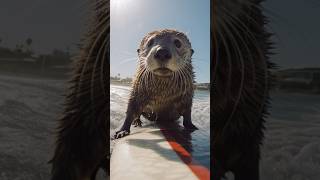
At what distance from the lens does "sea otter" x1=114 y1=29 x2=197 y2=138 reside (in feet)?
14.3

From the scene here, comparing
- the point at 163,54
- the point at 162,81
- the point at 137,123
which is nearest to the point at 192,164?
the point at 137,123

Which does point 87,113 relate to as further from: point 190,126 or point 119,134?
point 190,126

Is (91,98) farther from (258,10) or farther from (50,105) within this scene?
(258,10)

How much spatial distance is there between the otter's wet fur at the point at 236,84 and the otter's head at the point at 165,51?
0.27m

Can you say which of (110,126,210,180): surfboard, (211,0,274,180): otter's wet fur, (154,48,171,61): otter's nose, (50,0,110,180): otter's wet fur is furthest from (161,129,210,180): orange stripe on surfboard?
(154,48,171,61): otter's nose

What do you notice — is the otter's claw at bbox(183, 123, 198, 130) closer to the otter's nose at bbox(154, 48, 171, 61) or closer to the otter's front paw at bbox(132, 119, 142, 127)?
the otter's front paw at bbox(132, 119, 142, 127)

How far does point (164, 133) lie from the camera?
4496 mm

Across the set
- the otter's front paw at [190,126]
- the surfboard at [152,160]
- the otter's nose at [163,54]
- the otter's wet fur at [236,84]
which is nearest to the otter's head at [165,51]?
the otter's nose at [163,54]

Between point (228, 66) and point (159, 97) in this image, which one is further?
point (159, 97)

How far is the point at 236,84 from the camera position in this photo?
4.29m

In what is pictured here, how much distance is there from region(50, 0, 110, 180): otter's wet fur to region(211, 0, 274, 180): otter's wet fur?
93 cm

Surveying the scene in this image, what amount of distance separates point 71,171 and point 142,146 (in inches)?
25.0

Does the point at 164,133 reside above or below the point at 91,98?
below

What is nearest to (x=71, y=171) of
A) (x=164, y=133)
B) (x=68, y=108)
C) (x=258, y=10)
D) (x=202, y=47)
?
(x=68, y=108)
